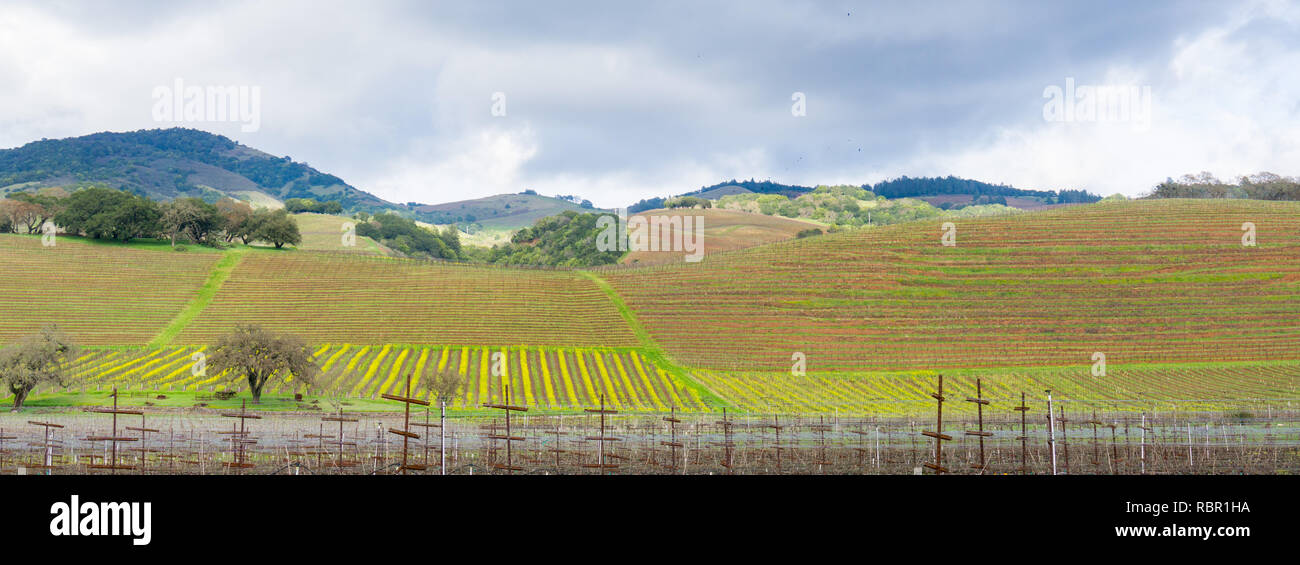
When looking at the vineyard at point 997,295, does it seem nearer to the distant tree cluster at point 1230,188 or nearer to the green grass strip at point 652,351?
the green grass strip at point 652,351

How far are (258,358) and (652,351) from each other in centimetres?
3673

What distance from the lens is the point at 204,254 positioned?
11438 cm

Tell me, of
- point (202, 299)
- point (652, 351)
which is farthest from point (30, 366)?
point (652, 351)

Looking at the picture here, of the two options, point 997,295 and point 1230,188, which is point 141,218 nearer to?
point 997,295

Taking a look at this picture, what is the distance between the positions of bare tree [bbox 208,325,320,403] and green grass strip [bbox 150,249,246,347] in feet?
88.4

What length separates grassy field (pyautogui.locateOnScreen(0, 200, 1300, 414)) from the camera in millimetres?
69062

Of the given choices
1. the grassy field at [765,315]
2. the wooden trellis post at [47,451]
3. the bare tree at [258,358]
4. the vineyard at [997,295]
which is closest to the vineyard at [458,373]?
the grassy field at [765,315]

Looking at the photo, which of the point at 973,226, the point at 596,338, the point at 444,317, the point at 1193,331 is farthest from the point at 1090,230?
the point at 444,317

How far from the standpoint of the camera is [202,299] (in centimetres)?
9475

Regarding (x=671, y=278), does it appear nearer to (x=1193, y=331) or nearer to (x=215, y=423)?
(x=1193, y=331)

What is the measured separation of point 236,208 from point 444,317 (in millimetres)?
59251

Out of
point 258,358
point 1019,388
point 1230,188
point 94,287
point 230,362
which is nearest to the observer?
point 230,362

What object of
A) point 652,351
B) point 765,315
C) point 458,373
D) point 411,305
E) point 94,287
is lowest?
point 458,373

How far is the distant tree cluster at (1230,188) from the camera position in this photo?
167 meters
